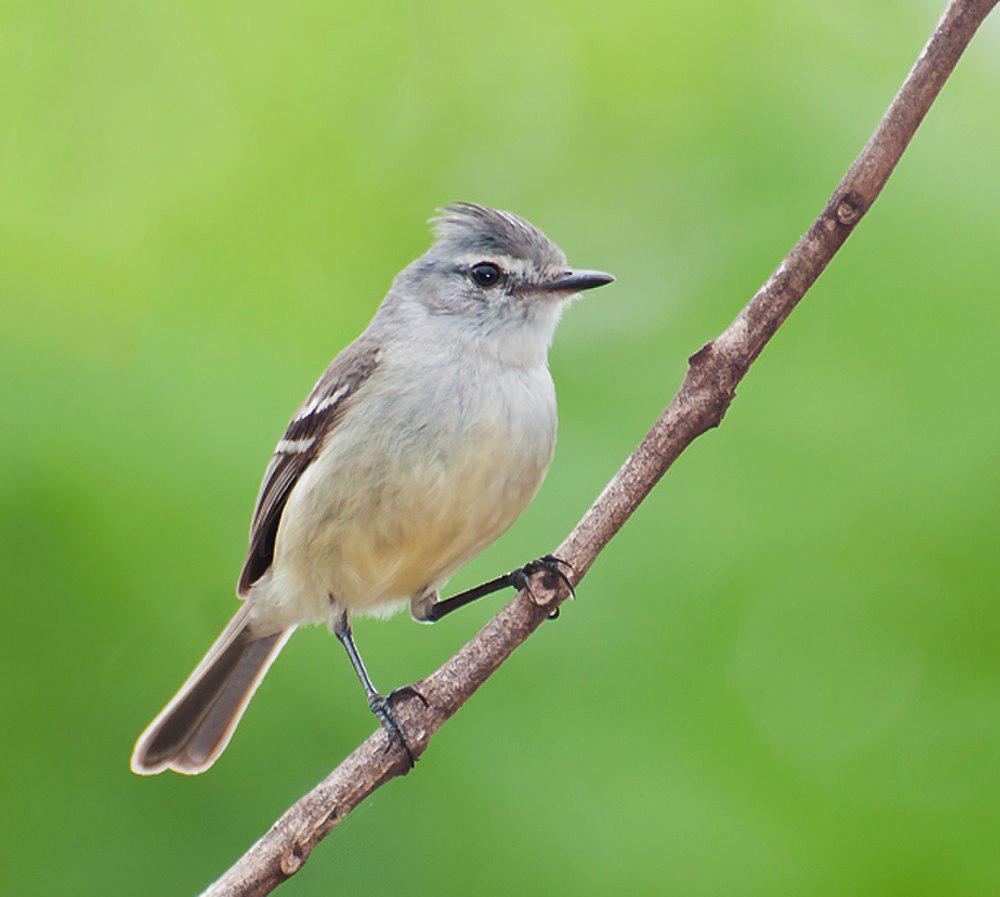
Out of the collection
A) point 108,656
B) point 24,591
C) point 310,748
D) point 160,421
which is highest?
point 160,421

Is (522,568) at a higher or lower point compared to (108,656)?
lower

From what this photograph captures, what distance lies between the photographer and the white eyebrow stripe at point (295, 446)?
12.9ft

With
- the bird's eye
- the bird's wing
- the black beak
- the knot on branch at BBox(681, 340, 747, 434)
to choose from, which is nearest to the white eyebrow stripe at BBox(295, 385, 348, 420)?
the bird's wing

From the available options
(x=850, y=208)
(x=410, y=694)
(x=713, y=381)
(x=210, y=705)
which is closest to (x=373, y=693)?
(x=410, y=694)

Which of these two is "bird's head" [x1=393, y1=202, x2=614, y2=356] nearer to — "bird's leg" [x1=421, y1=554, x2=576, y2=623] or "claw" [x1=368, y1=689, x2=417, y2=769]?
"bird's leg" [x1=421, y1=554, x2=576, y2=623]

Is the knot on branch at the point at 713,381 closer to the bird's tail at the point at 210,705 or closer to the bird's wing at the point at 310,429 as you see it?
the bird's wing at the point at 310,429

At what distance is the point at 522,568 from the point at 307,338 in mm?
900

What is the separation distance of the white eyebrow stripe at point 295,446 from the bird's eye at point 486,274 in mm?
Result: 699

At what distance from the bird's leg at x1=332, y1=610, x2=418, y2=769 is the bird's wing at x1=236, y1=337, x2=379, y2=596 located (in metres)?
0.34

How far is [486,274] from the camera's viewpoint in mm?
3891

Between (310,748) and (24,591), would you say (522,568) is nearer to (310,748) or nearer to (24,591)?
(310,748)

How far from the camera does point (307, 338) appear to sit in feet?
12.0

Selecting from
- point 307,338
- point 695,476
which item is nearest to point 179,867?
point 307,338

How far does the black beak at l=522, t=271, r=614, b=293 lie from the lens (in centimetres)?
360
